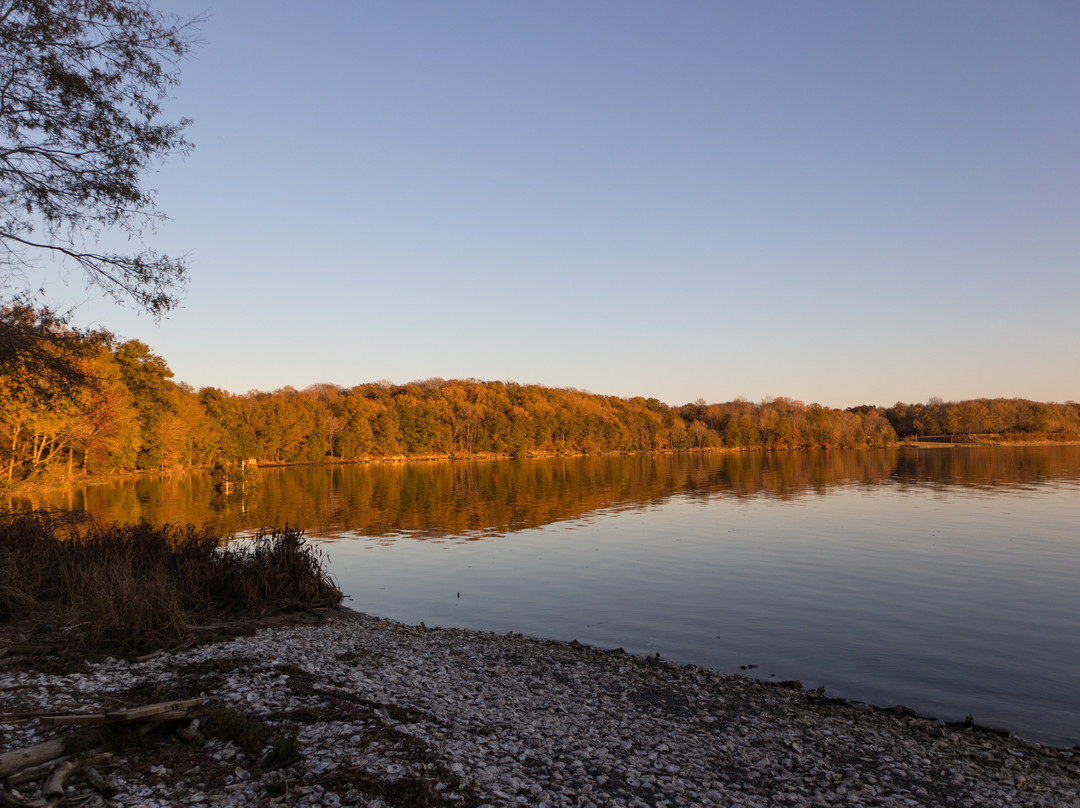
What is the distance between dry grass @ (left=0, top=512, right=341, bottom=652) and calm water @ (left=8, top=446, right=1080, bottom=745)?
115 inches

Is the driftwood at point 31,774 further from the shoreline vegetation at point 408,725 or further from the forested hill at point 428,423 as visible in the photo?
the forested hill at point 428,423

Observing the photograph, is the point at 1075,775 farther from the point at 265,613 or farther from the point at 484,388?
the point at 484,388

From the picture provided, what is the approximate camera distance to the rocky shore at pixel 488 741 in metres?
5.67

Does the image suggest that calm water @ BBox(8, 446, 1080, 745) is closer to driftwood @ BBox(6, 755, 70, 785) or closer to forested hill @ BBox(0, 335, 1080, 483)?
driftwood @ BBox(6, 755, 70, 785)

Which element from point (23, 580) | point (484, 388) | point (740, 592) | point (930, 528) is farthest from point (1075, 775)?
point (484, 388)

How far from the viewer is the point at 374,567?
23.0m

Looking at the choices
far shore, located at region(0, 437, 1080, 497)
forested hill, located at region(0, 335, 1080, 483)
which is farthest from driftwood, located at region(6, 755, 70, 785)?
forested hill, located at region(0, 335, 1080, 483)

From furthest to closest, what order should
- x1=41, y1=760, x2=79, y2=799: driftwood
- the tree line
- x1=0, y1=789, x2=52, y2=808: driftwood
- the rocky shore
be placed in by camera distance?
the tree line < the rocky shore < x1=41, y1=760, x2=79, y2=799: driftwood < x1=0, y1=789, x2=52, y2=808: driftwood

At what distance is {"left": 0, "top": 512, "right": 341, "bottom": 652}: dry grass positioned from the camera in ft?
33.4

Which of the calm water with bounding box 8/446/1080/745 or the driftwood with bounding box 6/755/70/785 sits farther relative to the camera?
the calm water with bounding box 8/446/1080/745

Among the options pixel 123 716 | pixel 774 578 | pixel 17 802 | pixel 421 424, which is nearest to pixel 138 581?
pixel 123 716

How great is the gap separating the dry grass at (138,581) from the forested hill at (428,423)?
21809 mm

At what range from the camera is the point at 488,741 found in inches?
275

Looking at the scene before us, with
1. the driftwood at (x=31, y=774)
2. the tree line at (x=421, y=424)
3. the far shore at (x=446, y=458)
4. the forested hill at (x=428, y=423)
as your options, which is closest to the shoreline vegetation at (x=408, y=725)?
the driftwood at (x=31, y=774)
